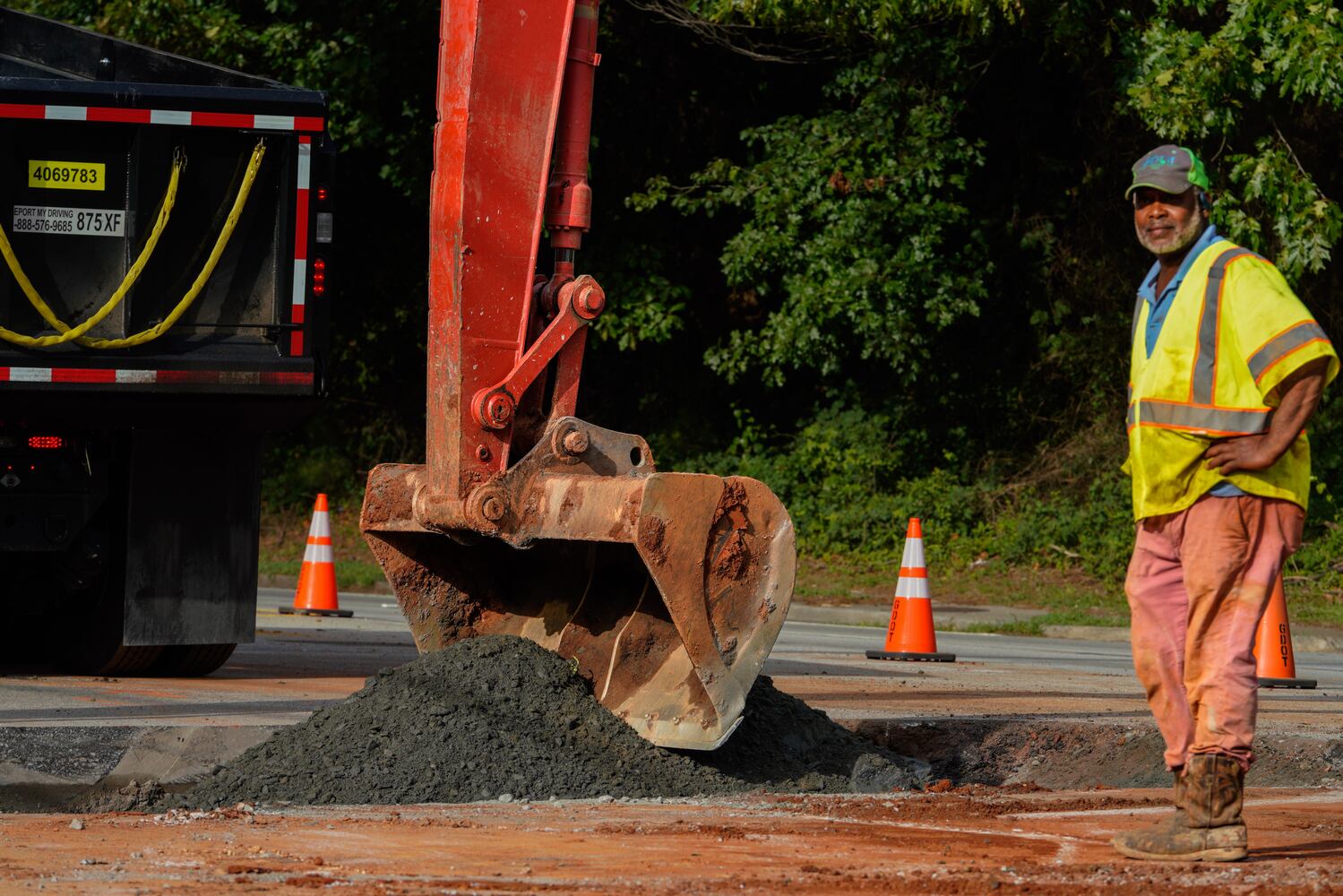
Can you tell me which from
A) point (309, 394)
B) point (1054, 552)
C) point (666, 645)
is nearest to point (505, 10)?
point (666, 645)

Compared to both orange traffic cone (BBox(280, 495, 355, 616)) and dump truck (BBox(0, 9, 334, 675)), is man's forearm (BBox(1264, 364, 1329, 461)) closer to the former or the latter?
dump truck (BBox(0, 9, 334, 675))

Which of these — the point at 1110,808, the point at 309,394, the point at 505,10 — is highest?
the point at 505,10

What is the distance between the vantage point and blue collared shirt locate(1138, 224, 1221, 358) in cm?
518

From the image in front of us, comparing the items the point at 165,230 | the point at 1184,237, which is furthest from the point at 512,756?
the point at 165,230

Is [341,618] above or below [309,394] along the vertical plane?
below

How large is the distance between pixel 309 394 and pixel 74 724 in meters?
2.26

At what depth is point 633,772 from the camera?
6.46m

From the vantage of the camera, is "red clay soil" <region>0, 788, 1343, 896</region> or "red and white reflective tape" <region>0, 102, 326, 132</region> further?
"red and white reflective tape" <region>0, 102, 326, 132</region>

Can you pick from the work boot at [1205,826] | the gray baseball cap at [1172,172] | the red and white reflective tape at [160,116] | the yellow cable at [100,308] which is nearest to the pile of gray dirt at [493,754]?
the work boot at [1205,826]

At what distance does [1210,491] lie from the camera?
16.5 feet

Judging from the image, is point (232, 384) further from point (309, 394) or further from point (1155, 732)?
point (1155, 732)

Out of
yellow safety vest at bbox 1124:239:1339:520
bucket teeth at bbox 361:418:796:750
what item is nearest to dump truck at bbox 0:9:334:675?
bucket teeth at bbox 361:418:796:750

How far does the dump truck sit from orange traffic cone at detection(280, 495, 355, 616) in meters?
5.50

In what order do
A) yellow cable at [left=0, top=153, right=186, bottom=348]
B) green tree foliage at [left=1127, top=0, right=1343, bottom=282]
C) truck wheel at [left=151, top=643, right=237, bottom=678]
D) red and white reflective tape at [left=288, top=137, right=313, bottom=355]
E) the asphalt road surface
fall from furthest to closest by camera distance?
green tree foliage at [left=1127, top=0, right=1343, bottom=282]
the asphalt road surface
truck wheel at [left=151, top=643, right=237, bottom=678]
red and white reflective tape at [left=288, top=137, right=313, bottom=355]
yellow cable at [left=0, top=153, right=186, bottom=348]
